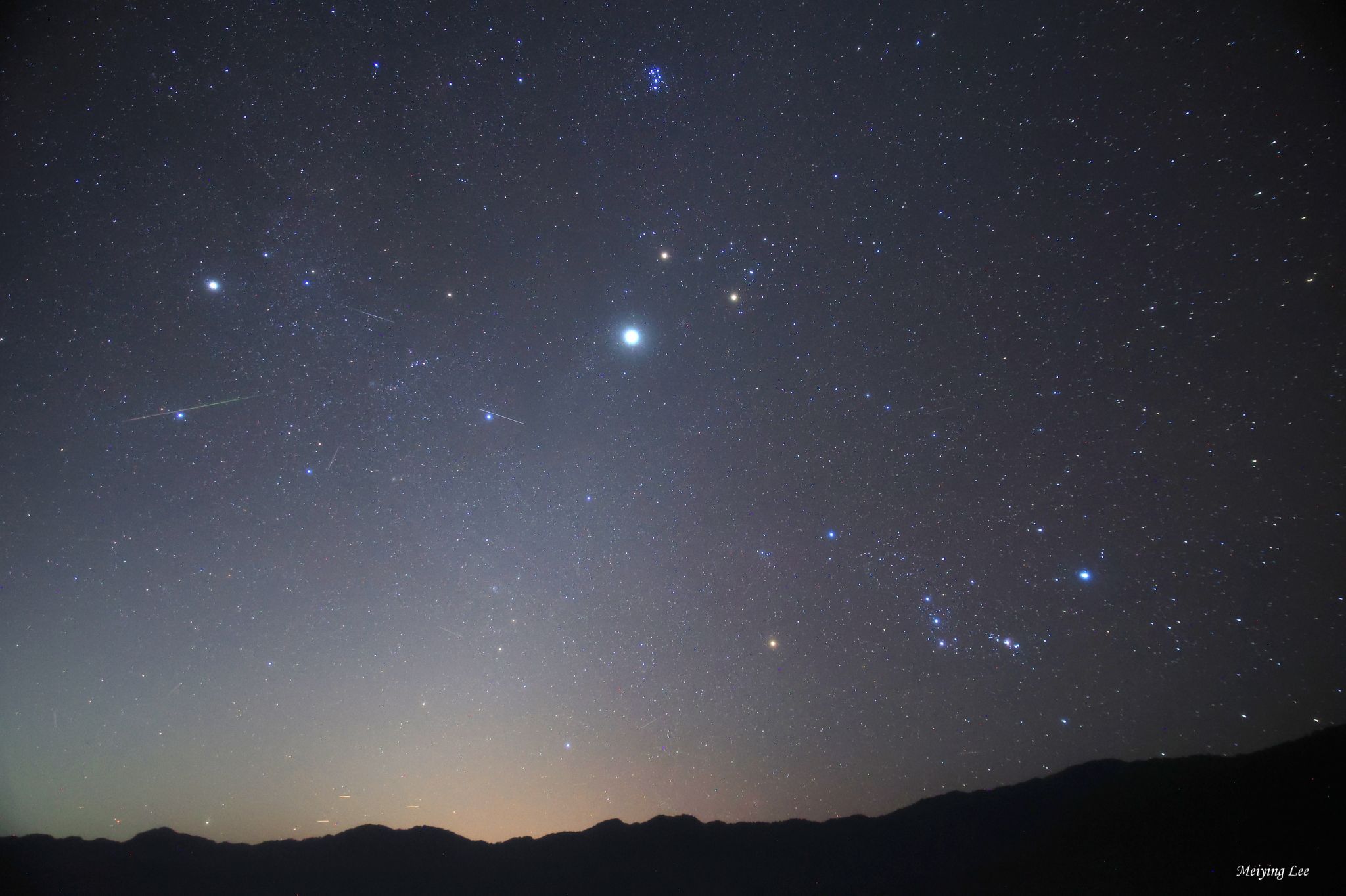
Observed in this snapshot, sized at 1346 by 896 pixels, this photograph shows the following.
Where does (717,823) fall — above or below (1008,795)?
below

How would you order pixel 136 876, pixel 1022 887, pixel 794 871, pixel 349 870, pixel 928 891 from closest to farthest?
pixel 1022 887 → pixel 928 891 → pixel 794 871 → pixel 136 876 → pixel 349 870

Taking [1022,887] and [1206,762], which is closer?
[1022,887]

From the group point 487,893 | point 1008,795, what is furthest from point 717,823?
point 1008,795

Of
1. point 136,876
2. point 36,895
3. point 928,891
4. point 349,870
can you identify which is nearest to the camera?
point 928,891

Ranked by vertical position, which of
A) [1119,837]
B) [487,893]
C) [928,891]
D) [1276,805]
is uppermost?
[1276,805]

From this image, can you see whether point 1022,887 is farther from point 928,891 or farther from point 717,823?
point 717,823

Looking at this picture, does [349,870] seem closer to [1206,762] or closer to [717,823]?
[717,823]
